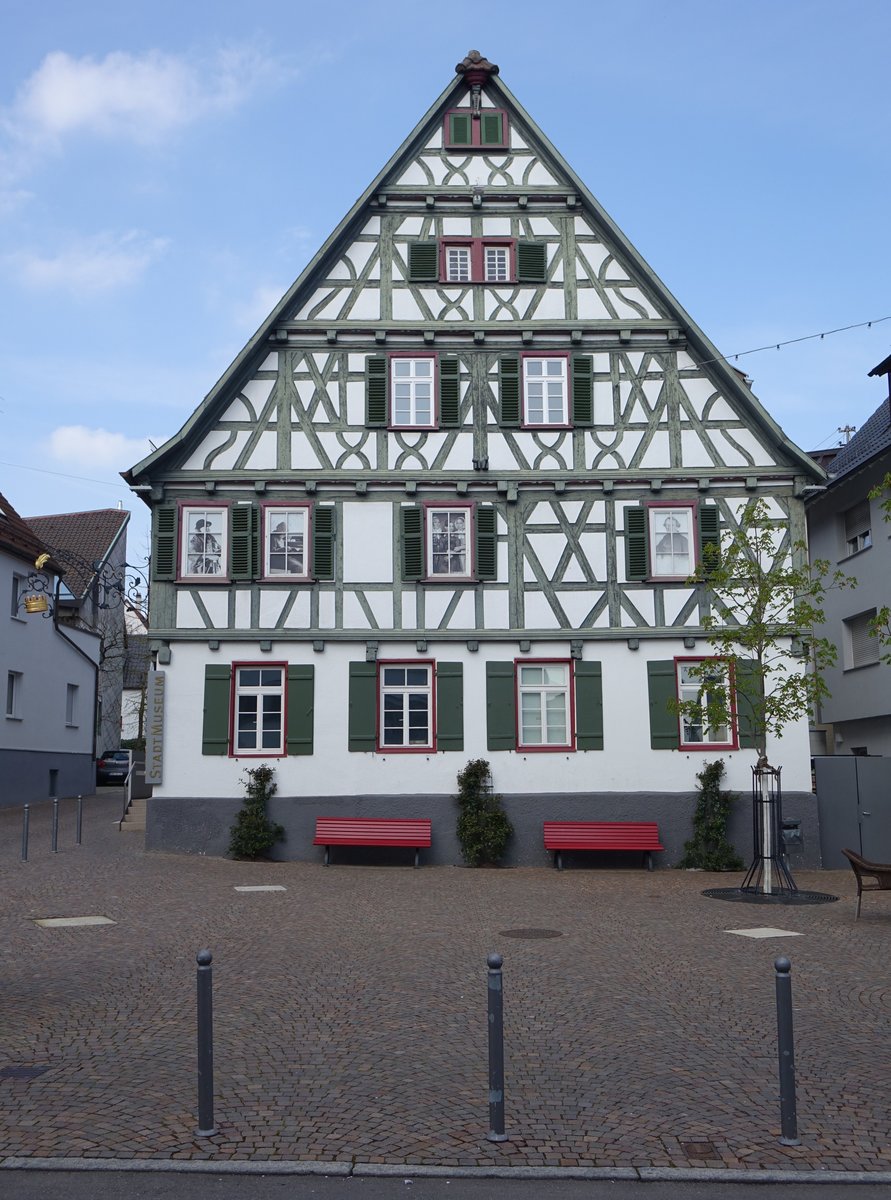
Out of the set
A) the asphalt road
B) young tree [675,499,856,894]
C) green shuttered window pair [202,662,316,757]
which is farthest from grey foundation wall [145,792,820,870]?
the asphalt road

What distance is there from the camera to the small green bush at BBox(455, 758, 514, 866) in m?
22.1

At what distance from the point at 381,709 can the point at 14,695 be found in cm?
1899

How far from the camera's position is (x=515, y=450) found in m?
23.5

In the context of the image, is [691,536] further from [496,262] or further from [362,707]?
[362,707]

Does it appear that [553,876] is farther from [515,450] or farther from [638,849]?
[515,450]

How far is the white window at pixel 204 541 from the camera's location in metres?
23.2

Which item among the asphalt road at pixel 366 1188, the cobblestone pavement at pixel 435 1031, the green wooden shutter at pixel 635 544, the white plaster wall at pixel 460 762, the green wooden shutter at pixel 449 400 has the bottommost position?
the asphalt road at pixel 366 1188

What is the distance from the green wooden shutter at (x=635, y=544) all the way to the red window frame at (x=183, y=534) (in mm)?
7350

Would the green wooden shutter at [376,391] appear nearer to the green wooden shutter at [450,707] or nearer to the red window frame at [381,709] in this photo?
the red window frame at [381,709]

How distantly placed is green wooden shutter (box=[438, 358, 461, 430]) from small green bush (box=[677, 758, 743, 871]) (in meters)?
7.93

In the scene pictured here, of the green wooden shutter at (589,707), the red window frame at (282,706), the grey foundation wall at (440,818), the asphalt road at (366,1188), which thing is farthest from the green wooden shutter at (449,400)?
the asphalt road at (366,1188)

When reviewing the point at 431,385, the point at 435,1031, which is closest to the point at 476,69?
the point at 431,385

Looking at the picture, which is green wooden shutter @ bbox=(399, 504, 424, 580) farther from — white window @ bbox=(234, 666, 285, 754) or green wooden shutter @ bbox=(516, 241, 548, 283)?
green wooden shutter @ bbox=(516, 241, 548, 283)

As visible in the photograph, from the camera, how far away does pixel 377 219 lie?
24.2 m
